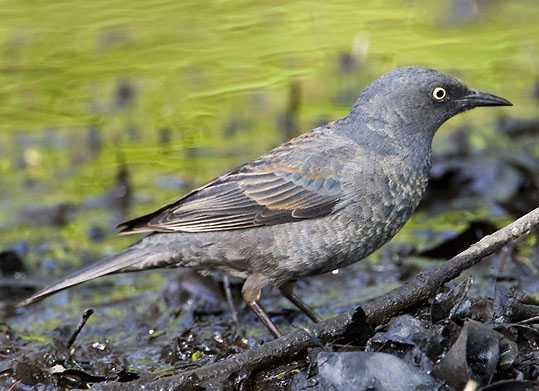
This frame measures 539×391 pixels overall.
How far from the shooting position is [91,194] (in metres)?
9.49

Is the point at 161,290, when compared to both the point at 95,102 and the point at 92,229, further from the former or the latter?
the point at 95,102

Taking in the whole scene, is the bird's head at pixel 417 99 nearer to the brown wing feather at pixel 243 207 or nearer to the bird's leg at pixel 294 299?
the brown wing feather at pixel 243 207

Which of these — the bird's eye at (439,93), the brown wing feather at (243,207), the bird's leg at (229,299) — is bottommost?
the bird's leg at (229,299)

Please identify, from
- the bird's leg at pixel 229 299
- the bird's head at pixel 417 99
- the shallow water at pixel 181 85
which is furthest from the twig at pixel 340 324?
the shallow water at pixel 181 85

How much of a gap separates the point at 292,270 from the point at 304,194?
44cm

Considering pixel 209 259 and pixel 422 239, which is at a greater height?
pixel 209 259

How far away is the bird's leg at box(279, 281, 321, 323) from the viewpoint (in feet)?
21.9

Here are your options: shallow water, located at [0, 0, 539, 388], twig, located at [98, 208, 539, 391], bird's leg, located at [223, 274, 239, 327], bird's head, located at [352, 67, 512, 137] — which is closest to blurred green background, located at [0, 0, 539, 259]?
shallow water, located at [0, 0, 539, 388]

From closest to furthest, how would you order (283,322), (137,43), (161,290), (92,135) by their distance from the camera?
(283,322), (161,290), (92,135), (137,43)

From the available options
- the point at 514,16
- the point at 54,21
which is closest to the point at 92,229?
the point at 54,21

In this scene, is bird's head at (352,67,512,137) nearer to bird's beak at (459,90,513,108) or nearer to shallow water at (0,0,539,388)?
bird's beak at (459,90,513,108)

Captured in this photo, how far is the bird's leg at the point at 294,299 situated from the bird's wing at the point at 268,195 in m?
0.54

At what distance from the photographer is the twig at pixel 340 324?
17.2 feet

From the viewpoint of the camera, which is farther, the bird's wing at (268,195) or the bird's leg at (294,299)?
the bird's leg at (294,299)
